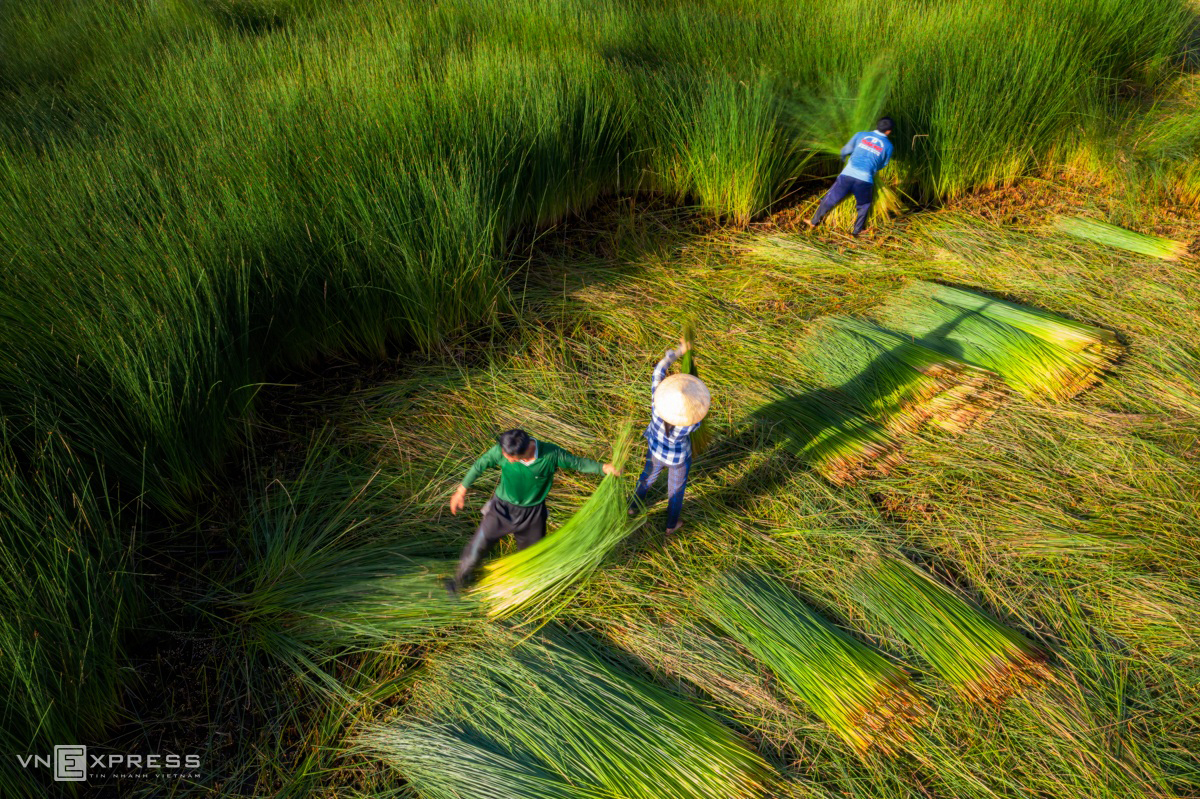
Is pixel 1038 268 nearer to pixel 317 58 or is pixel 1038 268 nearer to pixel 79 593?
pixel 317 58

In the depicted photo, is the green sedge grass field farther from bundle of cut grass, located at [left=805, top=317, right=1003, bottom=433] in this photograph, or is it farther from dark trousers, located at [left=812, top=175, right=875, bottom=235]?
dark trousers, located at [left=812, top=175, right=875, bottom=235]

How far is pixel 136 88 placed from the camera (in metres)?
4.18

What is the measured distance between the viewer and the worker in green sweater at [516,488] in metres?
2.05

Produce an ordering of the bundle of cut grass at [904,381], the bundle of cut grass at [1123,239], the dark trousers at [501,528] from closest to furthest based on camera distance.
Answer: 1. the dark trousers at [501,528]
2. the bundle of cut grass at [904,381]
3. the bundle of cut grass at [1123,239]

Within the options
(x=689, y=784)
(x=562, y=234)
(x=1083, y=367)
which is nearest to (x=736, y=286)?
(x=562, y=234)

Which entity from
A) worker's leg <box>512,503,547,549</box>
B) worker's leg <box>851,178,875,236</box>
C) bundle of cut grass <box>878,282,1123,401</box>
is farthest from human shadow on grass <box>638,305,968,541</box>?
worker's leg <box>851,178,875,236</box>

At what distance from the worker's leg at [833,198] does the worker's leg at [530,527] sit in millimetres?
2987

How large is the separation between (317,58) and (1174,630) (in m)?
4.97

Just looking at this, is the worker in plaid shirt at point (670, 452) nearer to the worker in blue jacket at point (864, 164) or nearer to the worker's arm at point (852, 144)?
the worker in blue jacket at point (864, 164)

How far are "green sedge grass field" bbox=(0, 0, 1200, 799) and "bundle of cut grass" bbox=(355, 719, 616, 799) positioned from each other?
0.01m

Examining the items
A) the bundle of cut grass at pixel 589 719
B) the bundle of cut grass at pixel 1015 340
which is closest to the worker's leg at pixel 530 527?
the bundle of cut grass at pixel 589 719

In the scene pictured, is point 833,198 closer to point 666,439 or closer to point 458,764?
point 666,439

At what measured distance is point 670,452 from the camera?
7.69 ft

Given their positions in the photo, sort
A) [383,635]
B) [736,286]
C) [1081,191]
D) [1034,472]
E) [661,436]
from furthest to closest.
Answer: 1. [1081,191]
2. [736,286]
3. [1034,472]
4. [661,436]
5. [383,635]
